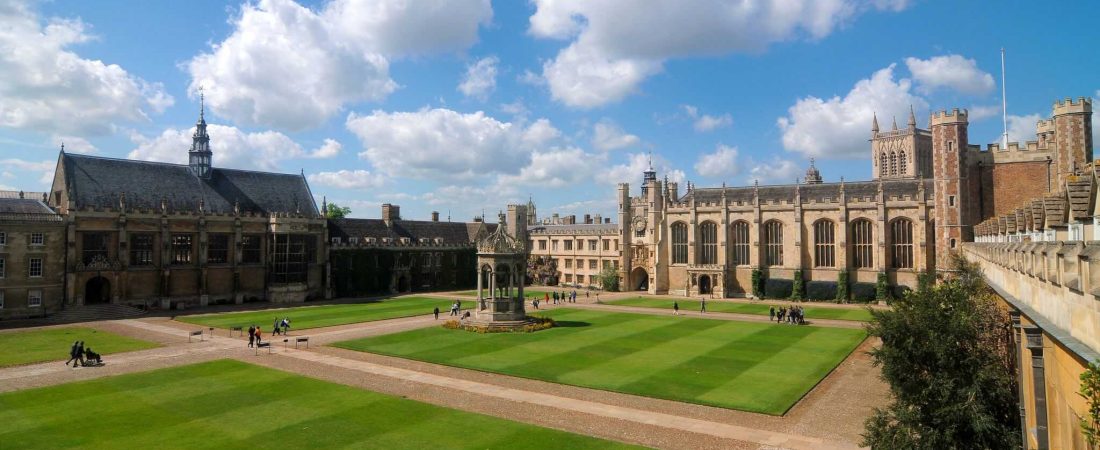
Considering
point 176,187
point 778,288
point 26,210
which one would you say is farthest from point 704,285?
point 26,210

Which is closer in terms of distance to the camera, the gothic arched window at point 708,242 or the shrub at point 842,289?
the shrub at point 842,289

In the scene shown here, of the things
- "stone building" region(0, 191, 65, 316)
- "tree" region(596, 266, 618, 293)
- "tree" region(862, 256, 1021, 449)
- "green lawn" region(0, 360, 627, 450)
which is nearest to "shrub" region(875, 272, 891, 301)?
"tree" region(596, 266, 618, 293)

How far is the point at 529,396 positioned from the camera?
2278cm

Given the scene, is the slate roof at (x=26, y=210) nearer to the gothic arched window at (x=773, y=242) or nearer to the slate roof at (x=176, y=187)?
the slate roof at (x=176, y=187)

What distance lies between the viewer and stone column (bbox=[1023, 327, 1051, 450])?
1001 centimetres

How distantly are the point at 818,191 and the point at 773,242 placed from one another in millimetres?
6969

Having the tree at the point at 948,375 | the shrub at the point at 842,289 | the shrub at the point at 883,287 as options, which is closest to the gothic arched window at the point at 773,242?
the shrub at the point at 842,289

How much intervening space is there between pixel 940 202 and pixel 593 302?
30257mm

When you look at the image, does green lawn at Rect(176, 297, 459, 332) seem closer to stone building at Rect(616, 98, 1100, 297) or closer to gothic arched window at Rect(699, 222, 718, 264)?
stone building at Rect(616, 98, 1100, 297)

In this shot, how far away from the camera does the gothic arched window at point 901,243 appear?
5562 cm

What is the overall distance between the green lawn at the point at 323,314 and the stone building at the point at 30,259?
1015cm

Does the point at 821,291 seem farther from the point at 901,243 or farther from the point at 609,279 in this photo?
the point at 609,279

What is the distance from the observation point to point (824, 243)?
60.6 m

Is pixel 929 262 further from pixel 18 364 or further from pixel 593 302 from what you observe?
pixel 18 364
